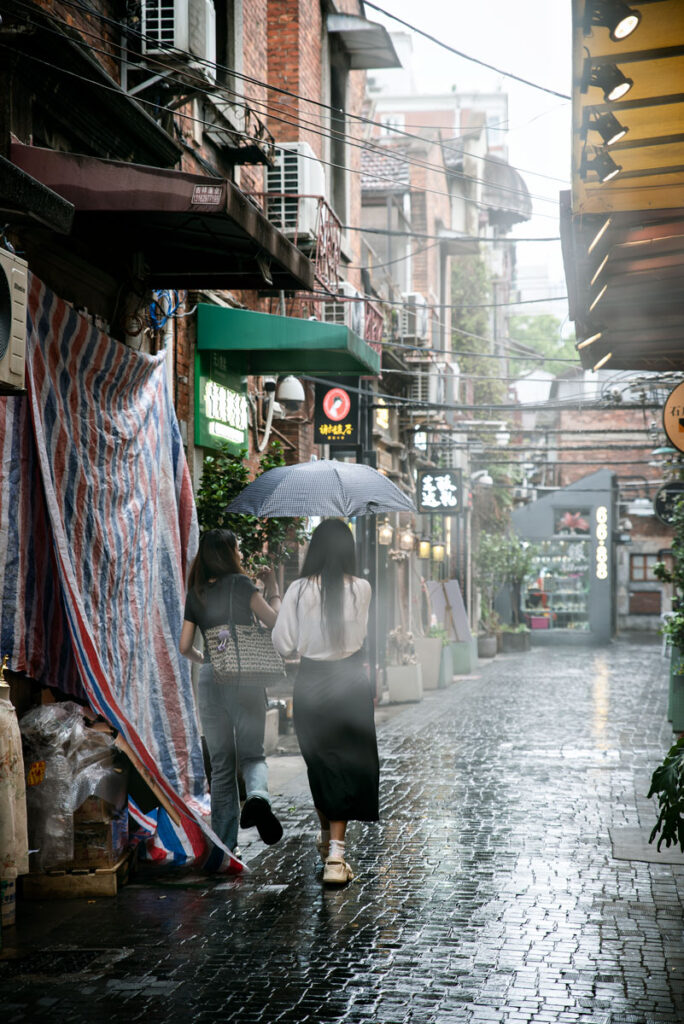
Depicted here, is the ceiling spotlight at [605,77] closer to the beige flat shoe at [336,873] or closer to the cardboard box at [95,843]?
the beige flat shoe at [336,873]

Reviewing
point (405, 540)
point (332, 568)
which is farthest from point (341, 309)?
point (332, 568)

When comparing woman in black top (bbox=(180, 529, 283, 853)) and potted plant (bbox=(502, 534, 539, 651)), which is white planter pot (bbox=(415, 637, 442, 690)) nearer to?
potted plant (bbox=(502, 534, 539, 651))

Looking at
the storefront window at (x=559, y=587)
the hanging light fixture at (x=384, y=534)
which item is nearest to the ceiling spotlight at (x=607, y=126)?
the hanging light fixture at (x=384, y=534)

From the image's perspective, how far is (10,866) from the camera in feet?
17.8

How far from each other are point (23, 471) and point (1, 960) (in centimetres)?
249

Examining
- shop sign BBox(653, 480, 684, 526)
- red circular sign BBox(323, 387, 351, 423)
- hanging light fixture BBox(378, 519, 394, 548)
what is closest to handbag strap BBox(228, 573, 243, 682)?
red circular sign BBox(323, 387, 351, 423)

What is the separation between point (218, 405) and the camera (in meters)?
11.7

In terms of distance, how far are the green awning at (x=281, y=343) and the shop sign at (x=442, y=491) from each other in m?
13.5

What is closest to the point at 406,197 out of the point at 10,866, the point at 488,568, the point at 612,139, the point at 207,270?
the point at 488,568

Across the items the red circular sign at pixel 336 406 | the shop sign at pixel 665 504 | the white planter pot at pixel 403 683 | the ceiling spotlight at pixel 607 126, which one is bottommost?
the white planter pot at pixel 403 683

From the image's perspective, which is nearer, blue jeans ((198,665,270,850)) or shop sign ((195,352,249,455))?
blue jeans ((198,665,270,850))

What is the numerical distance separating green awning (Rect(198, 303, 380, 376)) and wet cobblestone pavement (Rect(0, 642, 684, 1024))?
3.90 meters

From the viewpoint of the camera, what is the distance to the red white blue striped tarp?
20.9 ft

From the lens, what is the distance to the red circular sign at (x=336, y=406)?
656 inches
